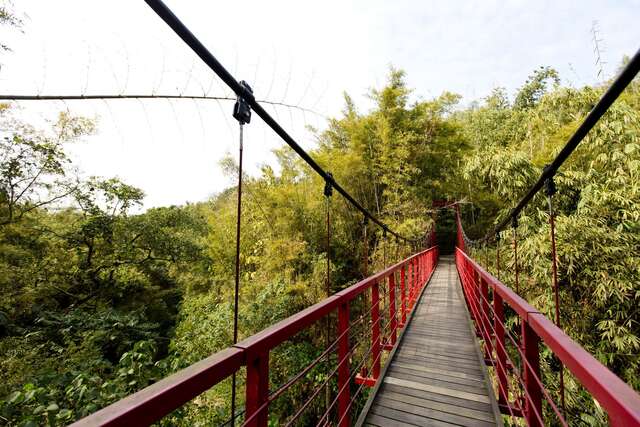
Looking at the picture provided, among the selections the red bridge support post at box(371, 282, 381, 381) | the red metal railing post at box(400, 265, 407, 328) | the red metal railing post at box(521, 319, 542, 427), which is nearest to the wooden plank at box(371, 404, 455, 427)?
the red bridge support post at box(371, 282, 381, 381)

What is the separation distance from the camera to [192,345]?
5242 millimetres

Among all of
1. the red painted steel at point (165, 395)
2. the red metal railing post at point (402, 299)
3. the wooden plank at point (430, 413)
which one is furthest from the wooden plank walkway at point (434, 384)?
the red painted steel at point (165, 395)

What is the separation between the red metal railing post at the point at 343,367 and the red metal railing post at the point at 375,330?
1.80 ft

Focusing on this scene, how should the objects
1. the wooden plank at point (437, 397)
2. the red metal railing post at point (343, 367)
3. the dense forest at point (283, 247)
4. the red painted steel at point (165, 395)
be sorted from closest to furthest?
Answer: the red painted steel at point (165, 395), the red metal railing post at point (343, 367), the wooden plank at point (437, 397), the dense forest at point (283, 247)

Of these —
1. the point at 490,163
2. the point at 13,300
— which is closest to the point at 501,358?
the point at 490,163

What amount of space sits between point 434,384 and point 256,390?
147 cm

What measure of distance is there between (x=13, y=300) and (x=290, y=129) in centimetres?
516

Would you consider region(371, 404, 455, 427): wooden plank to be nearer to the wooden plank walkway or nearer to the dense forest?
the wooden plank walkway

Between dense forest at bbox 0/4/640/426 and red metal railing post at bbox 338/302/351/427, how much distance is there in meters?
0.75

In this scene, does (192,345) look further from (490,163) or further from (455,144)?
(455,144)

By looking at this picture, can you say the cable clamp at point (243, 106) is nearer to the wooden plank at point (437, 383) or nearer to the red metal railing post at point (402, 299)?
the wooden plank at point (437, 383)

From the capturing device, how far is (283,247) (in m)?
6.66

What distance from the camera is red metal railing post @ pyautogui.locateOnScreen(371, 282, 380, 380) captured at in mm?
1687

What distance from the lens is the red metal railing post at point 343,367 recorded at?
111 cm
